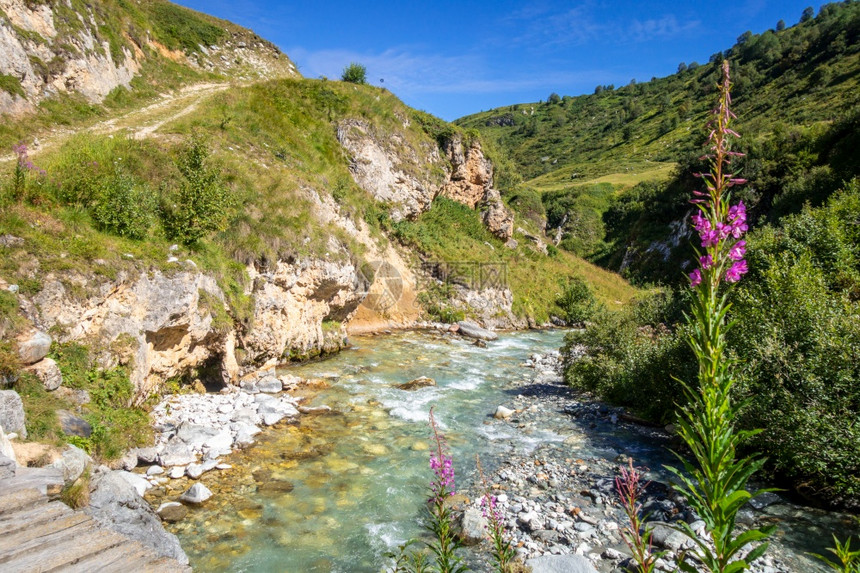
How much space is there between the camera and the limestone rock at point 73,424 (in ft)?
27.4

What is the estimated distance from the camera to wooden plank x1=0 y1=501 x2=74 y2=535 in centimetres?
491

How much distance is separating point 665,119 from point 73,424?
136m

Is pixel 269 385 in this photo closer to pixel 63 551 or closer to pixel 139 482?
pixel 139 482

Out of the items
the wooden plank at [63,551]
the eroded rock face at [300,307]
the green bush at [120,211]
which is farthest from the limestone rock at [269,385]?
the wooden plank at [63,551]

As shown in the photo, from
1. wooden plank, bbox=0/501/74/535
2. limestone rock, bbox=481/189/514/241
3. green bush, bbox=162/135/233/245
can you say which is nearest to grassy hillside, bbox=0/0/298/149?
green bush, bbox=162/135/233/245

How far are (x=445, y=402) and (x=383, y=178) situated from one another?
968 inches

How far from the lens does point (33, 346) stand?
28.6 ft

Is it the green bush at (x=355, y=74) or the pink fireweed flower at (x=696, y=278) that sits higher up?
the green bush at (x=355, y=74)

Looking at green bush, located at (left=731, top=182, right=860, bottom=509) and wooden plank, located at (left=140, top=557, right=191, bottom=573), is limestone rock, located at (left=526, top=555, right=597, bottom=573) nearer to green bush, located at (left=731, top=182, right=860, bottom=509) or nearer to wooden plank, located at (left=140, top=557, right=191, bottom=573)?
green bush, located at (left=731, top=182, right=860, bottom=509)

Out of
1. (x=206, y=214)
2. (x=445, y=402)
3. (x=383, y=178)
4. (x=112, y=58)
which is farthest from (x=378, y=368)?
(x=112, y=58)

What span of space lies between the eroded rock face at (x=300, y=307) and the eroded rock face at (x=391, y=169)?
1480cm

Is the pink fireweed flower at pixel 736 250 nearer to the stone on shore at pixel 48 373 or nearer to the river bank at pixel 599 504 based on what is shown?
the river bank at pixel 599 504

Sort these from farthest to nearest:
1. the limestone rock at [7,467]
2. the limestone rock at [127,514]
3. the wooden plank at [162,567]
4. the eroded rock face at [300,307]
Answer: the eroded rock face at [300,307]
the limestone rock at [127,514]
the limestone rock at [7,467]
the wooden plank at [162,567]

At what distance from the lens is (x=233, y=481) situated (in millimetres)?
9531
